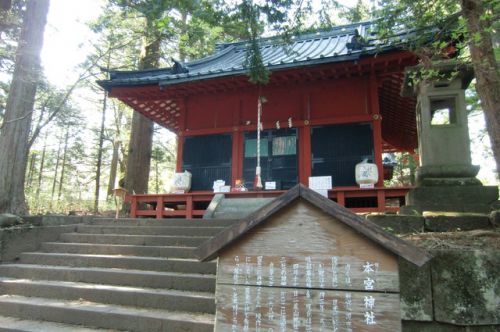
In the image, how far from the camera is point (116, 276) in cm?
475

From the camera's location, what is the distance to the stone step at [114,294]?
3904mm

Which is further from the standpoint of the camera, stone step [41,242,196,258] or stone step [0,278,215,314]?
stone step [41,242,196,258]

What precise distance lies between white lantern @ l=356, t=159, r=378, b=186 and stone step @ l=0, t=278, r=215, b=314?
4.85 m

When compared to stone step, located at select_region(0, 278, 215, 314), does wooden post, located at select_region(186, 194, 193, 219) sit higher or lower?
higher

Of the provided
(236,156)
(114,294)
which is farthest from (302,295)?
(236,156)

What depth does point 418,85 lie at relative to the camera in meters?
5.24

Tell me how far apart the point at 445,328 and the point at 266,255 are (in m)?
1.95

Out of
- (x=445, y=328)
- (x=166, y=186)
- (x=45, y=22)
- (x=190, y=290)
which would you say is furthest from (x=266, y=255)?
(x=166, y=186)

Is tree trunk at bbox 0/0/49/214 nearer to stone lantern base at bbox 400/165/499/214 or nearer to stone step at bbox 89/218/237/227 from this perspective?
stone step at bbox 89/218/237/227

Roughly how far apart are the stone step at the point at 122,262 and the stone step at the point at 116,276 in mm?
115

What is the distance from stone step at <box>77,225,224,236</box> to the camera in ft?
19.3

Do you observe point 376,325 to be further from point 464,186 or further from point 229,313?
point 464,186

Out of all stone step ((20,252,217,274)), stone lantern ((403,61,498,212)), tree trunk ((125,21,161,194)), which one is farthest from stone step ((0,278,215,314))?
tree trunk ((125,21,161,194))

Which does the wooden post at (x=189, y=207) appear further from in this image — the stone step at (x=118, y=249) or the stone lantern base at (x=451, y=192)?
the stone lantern base at (x=451, y=192)
